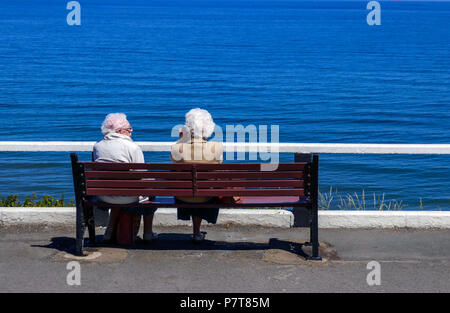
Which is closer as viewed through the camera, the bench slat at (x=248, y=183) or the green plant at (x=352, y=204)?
the bench slat at (x=248, y=183)

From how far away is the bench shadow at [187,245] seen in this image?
6207 millimetres

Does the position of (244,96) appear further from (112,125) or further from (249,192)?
(249,192)

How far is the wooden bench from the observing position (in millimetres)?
5848

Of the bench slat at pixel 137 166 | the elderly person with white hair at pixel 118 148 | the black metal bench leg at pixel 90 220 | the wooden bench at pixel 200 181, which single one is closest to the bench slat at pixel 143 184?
the wooden bench at pixel 200 181

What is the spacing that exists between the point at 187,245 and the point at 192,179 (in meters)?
0.76

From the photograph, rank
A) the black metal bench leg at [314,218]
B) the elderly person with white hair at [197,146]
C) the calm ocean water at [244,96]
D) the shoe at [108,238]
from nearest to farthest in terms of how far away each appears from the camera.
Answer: the black metal bench leg at [314,218] → the elderly person with white hair at [197,146] → the shoe at [108,238] → the calm ocean water at [244,96]

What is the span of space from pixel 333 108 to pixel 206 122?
3055 cm

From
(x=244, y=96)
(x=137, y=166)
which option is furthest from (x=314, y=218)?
(x=244, y=96)

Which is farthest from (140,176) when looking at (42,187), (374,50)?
(374,50)

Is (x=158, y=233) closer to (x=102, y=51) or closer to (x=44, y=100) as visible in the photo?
(x=44, y=100)

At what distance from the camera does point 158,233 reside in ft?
22.1

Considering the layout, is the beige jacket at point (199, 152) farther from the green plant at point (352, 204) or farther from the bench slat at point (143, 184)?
the green plant at point (352, 204)

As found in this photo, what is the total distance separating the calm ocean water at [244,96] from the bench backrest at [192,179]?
40.6 ft

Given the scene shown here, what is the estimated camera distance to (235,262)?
582 cm
